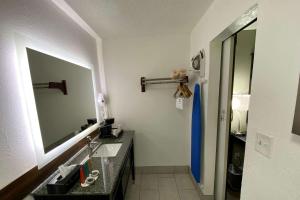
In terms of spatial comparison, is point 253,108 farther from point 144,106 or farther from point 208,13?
point 144,106

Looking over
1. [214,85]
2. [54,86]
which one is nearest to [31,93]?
[54,86]

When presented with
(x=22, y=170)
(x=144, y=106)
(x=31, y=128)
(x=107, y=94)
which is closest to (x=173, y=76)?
(x=144, y=106)

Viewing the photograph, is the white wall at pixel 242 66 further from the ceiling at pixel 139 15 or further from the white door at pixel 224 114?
the ceiling at pixel 139 15

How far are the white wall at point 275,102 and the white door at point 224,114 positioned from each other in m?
0.51

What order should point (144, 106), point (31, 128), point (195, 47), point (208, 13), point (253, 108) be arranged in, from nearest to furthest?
point (253, 108)
point (31, 128)
point (208, 13)
point (195, 47)
point (144, 106)

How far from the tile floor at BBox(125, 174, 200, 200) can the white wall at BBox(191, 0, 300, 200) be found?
123 centimetres

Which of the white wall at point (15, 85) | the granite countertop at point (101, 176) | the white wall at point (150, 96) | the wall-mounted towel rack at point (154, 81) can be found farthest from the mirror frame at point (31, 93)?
the wall-mounted towel rack at point (154, 81)

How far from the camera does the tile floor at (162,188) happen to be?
72.0 inches

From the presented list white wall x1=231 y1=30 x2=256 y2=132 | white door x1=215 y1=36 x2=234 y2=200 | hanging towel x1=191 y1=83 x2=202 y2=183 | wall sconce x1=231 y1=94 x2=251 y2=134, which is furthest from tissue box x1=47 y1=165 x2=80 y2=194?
white wall x1=231 y1=30 x2=256 y2=132

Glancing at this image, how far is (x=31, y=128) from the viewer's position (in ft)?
2.94

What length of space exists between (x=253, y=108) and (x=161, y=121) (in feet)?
5.05

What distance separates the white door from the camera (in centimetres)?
132

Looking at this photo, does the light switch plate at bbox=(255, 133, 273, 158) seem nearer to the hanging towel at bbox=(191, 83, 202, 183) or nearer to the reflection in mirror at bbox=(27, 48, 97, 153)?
the hanging towel at bbox=(191, 83, 202, 183)

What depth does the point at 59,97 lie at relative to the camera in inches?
48.8
